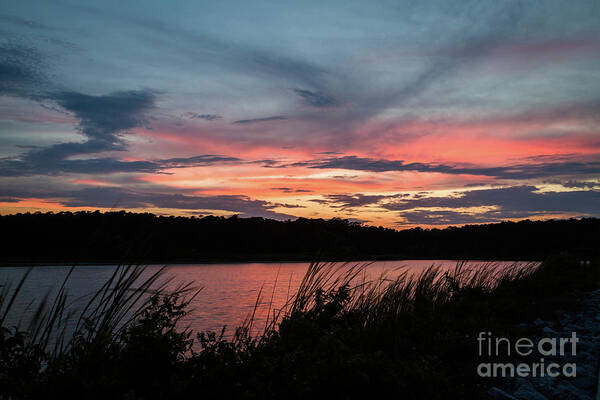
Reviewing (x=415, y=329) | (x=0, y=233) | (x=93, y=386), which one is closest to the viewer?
(x=93, y=386)

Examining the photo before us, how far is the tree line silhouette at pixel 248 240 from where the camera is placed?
3.83 m

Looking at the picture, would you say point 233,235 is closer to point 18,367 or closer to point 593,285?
point 593,285

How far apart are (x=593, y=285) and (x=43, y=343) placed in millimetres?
15217

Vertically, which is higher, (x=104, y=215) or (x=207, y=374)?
(x=104, y=215)

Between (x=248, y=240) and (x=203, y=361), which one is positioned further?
(x=248, y=240)

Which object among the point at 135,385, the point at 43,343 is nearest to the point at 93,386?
the point at 135,385

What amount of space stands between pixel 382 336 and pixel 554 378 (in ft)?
6.95

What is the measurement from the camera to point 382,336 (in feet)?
18.6

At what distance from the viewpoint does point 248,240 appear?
71.6 metres

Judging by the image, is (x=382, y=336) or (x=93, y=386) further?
(x=382, y=336)

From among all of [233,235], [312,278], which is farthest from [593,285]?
[233,235]

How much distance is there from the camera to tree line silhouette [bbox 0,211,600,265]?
3.83 m

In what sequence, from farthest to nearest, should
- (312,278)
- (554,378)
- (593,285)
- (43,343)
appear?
(593,285), (312,278), (554,378), (43,343)

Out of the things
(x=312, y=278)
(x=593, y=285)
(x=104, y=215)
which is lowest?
(x=593, y=285)
